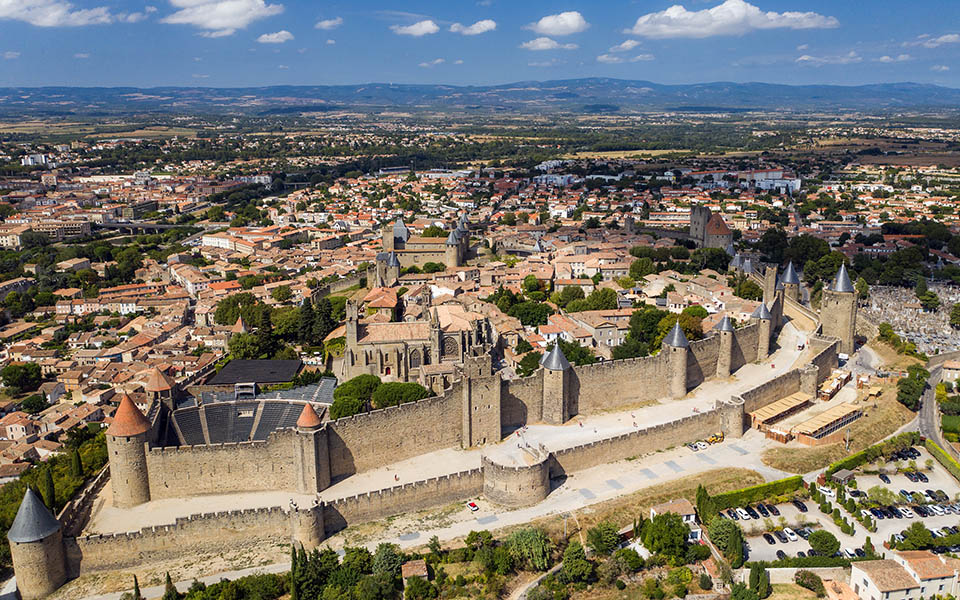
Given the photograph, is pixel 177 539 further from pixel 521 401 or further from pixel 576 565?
pixel 521 401

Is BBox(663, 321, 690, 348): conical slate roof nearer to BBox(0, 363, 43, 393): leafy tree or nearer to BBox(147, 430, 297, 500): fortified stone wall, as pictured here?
BBox(147, 430, 297, 500): fortified stone wall

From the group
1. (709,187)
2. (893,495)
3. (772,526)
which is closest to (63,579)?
(772,526)

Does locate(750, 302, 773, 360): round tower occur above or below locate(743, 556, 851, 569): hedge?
above

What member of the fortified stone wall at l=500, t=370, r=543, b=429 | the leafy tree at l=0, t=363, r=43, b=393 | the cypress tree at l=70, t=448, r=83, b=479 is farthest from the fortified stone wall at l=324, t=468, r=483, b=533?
the leafy tree at l=0, t=363, r=43, b=393

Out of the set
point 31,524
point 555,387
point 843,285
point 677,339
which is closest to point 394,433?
point 555,387

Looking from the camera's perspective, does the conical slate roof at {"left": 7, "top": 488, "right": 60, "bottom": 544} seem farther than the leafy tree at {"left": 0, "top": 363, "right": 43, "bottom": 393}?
No

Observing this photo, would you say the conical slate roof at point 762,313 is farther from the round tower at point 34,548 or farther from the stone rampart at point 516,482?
the round tower at point 34,548

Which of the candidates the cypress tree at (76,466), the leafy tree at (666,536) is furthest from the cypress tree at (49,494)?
the leafy tree at (666,536)
